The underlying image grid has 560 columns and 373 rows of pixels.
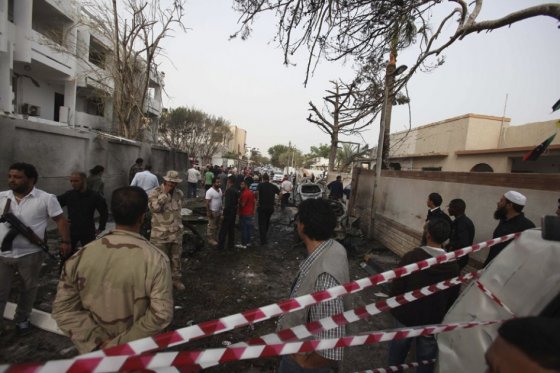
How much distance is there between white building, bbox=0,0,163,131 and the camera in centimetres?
1262

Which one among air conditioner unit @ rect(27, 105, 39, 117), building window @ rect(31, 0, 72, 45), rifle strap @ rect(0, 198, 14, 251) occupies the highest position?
building window @ rect(31, 0, 72, 45)

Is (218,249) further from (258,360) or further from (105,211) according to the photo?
(258,360)

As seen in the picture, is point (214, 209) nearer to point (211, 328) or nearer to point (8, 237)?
point (8, 237)

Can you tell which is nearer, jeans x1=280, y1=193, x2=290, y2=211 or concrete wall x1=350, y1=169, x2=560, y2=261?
concrete wall x1=350, y1=169, x2=560, y2=261

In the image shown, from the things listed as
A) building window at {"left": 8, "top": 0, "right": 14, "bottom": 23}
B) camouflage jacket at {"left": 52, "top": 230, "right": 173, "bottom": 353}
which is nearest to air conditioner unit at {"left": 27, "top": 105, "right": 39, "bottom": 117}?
building window at {"left": 8, "top": 0, "right": 14, "bottom": 23}

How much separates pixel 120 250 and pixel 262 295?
144 inches

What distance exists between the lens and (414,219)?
22.4 ft

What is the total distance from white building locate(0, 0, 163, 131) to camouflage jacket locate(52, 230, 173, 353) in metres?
14.5

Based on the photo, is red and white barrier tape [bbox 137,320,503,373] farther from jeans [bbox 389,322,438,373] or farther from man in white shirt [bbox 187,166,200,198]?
man in white shirt [bbox 187,166,200,198]

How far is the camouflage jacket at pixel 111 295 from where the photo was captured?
1.58 metres

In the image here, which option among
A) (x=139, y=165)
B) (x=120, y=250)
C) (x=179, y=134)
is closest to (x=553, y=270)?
(x=120, y=250)

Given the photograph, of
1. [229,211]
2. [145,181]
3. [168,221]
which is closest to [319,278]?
[168,221]

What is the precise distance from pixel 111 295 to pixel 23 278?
2.33 meters

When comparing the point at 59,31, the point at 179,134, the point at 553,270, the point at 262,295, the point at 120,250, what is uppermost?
the point at 59,31
